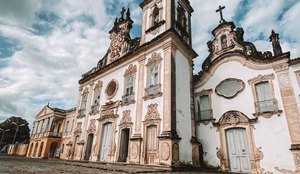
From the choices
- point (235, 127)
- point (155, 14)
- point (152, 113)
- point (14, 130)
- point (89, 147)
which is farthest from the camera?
point (14, 130)

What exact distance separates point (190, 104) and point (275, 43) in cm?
607

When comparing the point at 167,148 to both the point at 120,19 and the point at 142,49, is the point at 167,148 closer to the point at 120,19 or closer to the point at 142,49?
the point at 142,49

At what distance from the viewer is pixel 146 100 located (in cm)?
1131

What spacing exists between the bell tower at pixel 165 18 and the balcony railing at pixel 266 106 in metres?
6.01

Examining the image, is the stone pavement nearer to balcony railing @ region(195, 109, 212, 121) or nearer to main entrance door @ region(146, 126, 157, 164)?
main entrance door @ region(146, 126, 157, 164)

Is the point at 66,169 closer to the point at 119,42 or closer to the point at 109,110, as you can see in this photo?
the point at 109,110

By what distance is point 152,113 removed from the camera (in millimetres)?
10562

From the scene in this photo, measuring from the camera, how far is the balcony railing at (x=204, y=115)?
38.7 feet

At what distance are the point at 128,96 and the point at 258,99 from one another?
7648 millimetres

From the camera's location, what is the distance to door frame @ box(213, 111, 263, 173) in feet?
31.4

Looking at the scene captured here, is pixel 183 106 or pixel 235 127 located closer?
pixel 235 127

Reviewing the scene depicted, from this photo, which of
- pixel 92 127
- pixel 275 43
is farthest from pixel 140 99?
pixel 275 43

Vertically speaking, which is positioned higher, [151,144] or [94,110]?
[94,110]

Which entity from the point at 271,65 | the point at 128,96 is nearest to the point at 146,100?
the point at 128,96
